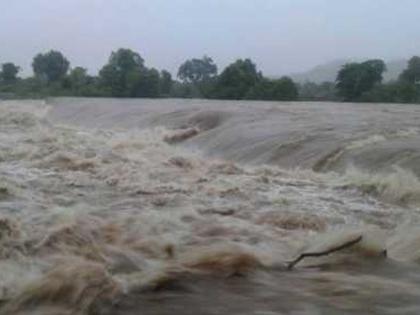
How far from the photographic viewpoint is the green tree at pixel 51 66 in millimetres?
51188

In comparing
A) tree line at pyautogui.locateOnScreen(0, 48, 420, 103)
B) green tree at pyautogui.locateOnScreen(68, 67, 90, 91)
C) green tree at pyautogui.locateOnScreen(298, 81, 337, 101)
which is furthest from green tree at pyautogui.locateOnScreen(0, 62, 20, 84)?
green tree at pyautogui.locateOnScreen(298, 81, 337, 101)

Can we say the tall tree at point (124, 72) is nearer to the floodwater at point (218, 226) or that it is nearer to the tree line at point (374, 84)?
the tree line at point (374, 84)

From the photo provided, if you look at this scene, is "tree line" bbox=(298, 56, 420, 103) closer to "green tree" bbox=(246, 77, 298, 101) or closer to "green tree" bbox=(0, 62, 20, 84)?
"green tree" bbox=(246, 77, 298, 101)

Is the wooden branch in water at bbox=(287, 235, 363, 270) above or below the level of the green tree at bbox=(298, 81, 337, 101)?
above

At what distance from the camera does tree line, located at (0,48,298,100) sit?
1383 inches

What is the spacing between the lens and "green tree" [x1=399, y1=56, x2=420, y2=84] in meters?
34.2

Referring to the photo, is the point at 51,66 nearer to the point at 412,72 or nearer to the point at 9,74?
the point at 9,74

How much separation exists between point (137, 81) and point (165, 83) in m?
3.03

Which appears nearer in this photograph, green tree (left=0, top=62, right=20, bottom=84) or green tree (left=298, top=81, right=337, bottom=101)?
green tree (left=298, top=81, right=337, bottom=101)

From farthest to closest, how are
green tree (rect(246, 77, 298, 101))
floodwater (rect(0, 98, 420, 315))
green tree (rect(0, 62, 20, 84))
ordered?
green tree (rect(0, 62, 20, 84)), green tree (rect(246, 77, 298, 101)), floodwater (rect(0, 98, 420, 315))

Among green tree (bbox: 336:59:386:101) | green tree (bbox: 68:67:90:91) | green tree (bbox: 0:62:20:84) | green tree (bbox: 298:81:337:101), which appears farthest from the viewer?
green tree (bbox: 0:62:20:84)

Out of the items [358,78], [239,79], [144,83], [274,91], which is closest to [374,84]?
[358,78]

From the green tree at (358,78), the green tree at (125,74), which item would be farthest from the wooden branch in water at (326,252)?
the green tree at (125,74)

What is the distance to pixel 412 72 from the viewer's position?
34.4 metres
